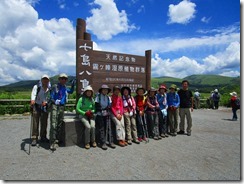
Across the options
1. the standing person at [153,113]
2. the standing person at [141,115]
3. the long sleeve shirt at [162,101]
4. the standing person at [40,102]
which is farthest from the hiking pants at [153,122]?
the standing person at [40,102]

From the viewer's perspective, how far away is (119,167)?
4.03 meters

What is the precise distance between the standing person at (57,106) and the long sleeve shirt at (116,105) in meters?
1.26

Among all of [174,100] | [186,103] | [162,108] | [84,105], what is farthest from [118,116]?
[186,103]

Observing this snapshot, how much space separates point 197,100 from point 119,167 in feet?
49.7

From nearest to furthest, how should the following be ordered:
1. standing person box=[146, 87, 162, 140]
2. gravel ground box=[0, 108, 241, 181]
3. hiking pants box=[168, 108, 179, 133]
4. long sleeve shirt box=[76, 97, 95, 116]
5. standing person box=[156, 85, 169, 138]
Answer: gravel ground box=[0, 108, 241, 181], long sleeve shirt box=[76, 97, 95, 116], standing person box=[146, 87, 162, 140], standing person box=[156, 85, 169, 138], hiking pants box=[168, 108, 179, 133]

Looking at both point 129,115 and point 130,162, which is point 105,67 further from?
point 130,162

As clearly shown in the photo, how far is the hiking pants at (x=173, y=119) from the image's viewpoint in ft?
22.5

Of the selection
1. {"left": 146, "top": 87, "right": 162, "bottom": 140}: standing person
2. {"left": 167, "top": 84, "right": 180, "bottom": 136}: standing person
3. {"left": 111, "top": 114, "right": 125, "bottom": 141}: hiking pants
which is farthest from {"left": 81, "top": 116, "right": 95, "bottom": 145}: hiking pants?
{"left": 167, "top": 84, "right": 180, "bottom": 136}: standing person

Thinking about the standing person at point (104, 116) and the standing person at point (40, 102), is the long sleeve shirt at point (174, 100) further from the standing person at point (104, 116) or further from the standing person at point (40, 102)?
the standing person at point (40, 102)

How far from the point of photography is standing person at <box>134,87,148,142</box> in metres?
6.08

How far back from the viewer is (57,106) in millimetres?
5332

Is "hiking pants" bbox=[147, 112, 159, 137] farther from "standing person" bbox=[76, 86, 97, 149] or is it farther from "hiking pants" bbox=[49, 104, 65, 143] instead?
"hiking pants" bbox=[49, 104, 65, 143]

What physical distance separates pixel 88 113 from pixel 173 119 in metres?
2.94

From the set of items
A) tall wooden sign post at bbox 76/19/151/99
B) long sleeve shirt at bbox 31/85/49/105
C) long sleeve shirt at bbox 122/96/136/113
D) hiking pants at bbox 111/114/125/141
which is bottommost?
hiking pants at bbox 111/114/125/141
